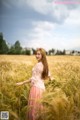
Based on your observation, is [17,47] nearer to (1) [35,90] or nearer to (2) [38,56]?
(2) [38,56]

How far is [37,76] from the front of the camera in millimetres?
2510

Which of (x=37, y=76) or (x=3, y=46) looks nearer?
(x=37, y=76)

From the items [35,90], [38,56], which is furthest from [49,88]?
[38,56]

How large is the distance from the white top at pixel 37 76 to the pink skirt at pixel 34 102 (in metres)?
0.03

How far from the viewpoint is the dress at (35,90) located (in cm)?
248

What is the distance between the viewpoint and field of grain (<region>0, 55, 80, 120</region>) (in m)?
2.33

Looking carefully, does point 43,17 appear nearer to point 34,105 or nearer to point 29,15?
point 29,15

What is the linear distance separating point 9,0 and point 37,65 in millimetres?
656

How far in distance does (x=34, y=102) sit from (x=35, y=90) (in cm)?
10

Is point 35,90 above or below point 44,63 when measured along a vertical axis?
below

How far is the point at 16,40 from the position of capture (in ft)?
9.10

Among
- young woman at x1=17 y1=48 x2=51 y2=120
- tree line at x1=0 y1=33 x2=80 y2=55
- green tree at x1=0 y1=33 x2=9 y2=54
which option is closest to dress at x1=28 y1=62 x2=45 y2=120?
young woman at x1=17 y1=48 x2=51 y2=120

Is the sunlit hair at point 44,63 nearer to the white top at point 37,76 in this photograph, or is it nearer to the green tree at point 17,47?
the white top at point 37,76

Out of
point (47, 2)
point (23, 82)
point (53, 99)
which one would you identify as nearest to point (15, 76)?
point (23, 82)
